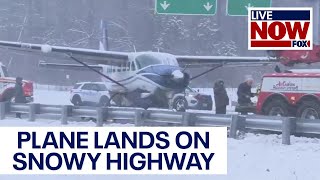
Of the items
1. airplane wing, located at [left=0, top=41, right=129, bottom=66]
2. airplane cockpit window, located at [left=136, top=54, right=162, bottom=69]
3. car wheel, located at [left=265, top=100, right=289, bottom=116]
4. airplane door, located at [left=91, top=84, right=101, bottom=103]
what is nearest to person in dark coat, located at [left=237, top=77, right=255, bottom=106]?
car wheel, located at [left=265, top=100, right=289, bottom=116]

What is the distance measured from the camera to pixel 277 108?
1591 cm

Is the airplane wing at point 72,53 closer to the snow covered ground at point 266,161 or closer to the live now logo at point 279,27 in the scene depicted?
the live now logo at point 279,27

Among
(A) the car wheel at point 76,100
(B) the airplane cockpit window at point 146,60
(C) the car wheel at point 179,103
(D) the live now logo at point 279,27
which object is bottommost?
(A) the car wheel at point 76,100

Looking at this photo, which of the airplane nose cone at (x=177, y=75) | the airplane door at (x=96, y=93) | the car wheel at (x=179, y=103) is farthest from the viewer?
the airplane door at (x=96, y=93)

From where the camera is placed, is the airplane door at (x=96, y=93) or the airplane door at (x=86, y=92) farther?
the airplane door at (x=86, y=92)

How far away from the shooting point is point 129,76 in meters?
24.2

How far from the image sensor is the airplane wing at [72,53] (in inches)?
941

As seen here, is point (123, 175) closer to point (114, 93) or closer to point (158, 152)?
point (158, 152)

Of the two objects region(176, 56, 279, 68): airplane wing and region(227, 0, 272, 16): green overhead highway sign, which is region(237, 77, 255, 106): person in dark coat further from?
region(176, 56, 279, 68): airplane wing

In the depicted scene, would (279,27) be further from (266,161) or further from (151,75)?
(151,75)

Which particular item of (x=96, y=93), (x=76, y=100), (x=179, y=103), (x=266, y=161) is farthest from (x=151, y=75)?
(x=76, y=100)

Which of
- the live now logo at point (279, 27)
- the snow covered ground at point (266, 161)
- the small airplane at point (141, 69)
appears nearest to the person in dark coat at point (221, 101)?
the small airplane at point (141, 69)

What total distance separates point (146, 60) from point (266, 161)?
13.1m

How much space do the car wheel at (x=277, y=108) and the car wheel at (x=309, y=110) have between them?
0.50m
